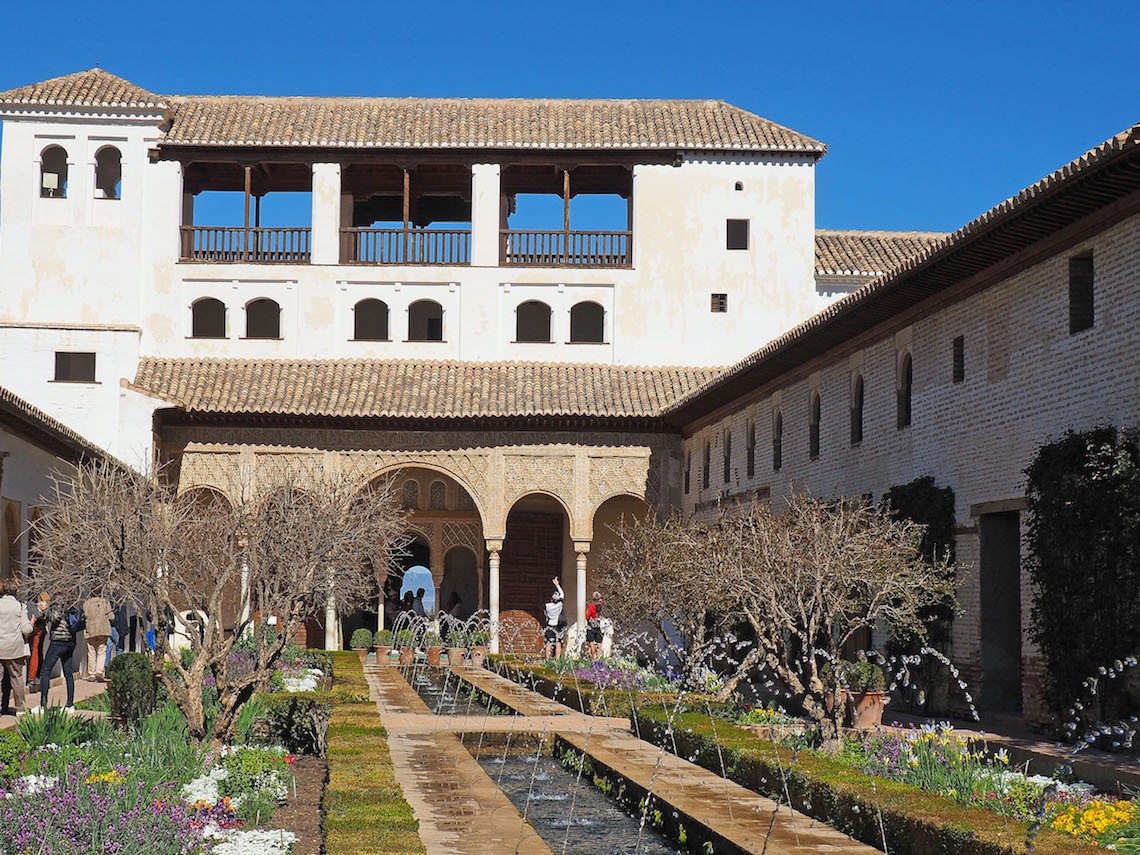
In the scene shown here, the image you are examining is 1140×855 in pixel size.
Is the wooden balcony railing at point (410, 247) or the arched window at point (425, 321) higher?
the wooden balcony railing at point (410, 247)

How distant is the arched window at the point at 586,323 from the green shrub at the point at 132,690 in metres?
21.7

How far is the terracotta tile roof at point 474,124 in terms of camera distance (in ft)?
112

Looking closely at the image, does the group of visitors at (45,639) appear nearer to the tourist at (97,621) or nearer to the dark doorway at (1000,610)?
the tourist at (97,621)

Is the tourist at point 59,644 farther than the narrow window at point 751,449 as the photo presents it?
No

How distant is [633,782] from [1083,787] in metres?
3.17

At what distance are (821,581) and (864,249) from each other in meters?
23.2

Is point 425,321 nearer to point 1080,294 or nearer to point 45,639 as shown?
point 45,639

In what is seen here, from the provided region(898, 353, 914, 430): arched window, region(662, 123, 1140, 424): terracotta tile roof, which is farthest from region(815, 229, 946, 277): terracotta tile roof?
region(898, 353, 914, 430): arched window

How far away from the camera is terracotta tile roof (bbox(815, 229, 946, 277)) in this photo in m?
35.8

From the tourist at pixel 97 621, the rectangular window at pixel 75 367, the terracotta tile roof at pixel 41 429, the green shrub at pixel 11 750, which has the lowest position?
the green shrub at pixel 11 750

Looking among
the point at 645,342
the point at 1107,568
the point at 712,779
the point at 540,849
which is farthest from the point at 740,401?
the point at 540,849

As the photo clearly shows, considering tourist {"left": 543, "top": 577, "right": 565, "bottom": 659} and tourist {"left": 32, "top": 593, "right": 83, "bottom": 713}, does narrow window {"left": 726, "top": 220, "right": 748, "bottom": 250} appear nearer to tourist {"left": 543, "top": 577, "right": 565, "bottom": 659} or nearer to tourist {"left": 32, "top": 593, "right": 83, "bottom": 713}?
tourist {"left": 543, "top": 577, "right": 565, "bottom": 659}

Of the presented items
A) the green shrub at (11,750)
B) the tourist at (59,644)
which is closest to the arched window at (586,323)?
the tourist at (59,644)

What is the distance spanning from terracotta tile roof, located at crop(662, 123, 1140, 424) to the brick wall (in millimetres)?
309
